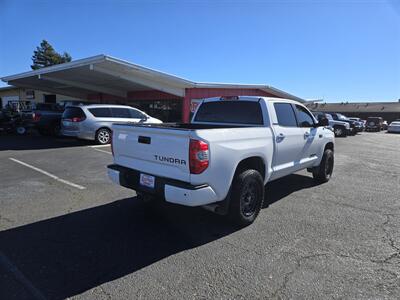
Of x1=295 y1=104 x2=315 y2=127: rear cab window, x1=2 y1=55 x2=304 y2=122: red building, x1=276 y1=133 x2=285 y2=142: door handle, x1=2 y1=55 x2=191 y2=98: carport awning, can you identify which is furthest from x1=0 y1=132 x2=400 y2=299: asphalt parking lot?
x1=2 y1=55 x2=304 y2=122: red building

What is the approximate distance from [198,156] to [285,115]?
107 inches

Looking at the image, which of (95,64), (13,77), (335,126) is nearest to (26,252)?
(95,64)

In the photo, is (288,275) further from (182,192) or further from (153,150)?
(153,150)

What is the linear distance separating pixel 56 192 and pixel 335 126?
23728mm

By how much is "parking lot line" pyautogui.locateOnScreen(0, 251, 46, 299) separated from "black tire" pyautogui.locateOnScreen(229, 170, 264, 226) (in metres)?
2.48

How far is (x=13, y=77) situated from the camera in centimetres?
2200

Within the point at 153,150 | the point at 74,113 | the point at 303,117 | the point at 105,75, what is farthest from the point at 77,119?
the point at 153,150

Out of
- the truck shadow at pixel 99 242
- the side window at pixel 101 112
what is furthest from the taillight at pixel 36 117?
the truck shadow at pixel 99 242

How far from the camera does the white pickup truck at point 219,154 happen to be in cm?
383

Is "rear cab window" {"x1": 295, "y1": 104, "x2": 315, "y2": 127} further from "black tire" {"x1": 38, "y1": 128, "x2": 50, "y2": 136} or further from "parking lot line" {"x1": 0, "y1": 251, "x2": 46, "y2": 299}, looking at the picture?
"black tire" {"x1": 38, "y1": 128, "x2": 50, "y2": 136}

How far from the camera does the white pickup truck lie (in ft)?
12.6

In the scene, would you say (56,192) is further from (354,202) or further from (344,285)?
(354,202)

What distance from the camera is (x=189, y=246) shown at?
3982mm

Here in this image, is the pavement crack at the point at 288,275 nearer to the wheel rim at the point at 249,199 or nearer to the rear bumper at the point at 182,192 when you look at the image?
the wheel rim at the point at 249,199
